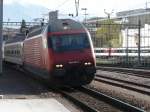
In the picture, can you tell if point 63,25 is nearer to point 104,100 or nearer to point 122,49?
point 104,100

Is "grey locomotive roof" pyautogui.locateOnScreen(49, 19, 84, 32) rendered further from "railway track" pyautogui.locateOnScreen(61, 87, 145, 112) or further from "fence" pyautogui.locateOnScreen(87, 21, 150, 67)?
"fence" pyautogui.locateOnScreen(87, 21, 150, 67)

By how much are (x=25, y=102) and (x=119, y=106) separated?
302 cm

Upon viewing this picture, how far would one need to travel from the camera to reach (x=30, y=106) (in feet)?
48.6

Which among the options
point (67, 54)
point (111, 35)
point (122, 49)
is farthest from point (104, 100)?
point (111, 35)

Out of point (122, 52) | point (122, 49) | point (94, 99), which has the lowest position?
point (122, 52)

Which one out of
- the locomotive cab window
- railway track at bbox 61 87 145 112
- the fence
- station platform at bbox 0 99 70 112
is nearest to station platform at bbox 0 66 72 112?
station platform at bbox 0 99 70 112

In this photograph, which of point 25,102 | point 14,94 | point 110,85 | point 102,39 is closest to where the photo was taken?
point 25,102

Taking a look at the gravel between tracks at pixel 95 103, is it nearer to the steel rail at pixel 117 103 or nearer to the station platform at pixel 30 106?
the steel rail at pixel 117 103

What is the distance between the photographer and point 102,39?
9275 centimetres

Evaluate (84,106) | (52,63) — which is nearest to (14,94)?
(52,63)

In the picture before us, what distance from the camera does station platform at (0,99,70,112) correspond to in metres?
13.9

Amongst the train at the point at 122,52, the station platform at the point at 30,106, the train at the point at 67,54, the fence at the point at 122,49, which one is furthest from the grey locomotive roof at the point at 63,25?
the train at the point at 122,52

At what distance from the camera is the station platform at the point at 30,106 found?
13.9 meters

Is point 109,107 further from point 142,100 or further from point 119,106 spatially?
point 142,100
